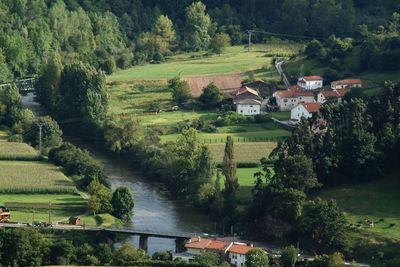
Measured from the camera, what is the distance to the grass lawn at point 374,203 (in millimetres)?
61875

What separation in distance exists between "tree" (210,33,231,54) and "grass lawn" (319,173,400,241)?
4194cm

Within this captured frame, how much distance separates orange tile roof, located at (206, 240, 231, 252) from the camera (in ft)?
195

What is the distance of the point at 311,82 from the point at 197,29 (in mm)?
21537

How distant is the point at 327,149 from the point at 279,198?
18.7ft

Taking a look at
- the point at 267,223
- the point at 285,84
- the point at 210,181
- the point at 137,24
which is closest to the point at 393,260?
the point at 267,223

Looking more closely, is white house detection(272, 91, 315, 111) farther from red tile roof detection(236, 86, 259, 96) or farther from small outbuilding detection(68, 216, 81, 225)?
small outbuilding detection(68, 216, 81, 225)

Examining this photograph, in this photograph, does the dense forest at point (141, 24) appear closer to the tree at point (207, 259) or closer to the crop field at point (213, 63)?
the crop field at point (213, 63)

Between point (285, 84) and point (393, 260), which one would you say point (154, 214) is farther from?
point (285, 84)

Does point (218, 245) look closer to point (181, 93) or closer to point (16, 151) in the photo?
point (16, 151)

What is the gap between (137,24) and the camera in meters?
115

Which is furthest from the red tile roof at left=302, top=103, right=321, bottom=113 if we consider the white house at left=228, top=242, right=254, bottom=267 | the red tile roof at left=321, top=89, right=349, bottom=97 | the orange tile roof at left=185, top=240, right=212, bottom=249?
the white house at left=228, top=242, right=254, bottom=267

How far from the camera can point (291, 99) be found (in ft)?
292

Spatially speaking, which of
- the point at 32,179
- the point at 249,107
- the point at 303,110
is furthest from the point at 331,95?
the point at 32,179

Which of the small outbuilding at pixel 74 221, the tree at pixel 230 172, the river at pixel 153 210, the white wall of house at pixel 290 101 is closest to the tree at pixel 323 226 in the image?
the river at pixel 153 210
